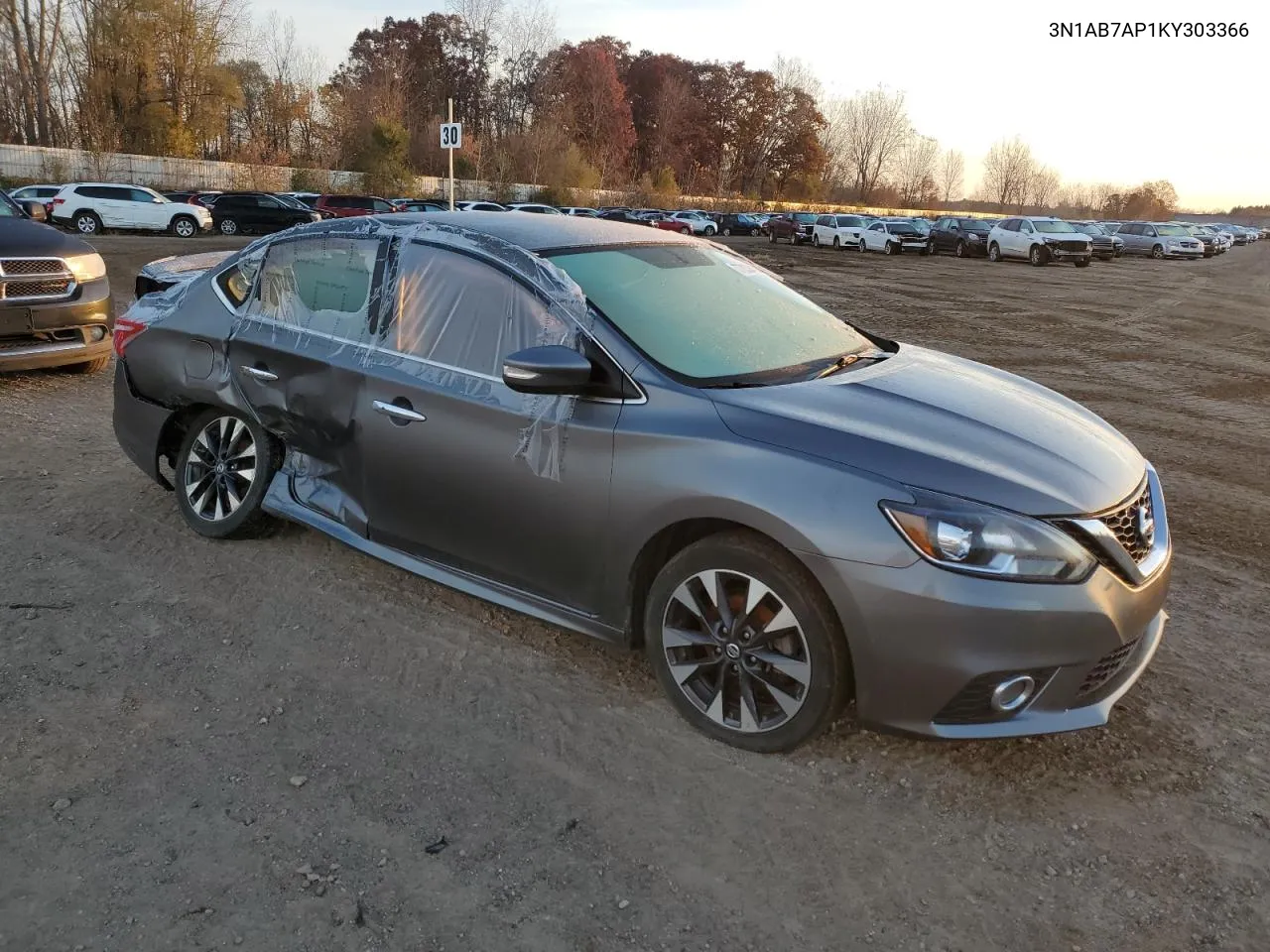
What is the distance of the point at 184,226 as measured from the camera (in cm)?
2795

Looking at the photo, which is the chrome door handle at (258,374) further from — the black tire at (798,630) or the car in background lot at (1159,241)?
the car in background lot at (1159,241)

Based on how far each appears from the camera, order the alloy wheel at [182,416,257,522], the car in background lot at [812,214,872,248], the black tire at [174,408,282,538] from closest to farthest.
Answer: the black tire at [174,408,282,538]
the alloy wheel at [182,416,257,522]
the car in background lot at [812,214,872,248]

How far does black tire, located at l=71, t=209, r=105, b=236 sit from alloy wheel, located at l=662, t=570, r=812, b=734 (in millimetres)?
29132

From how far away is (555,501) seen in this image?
126 inches

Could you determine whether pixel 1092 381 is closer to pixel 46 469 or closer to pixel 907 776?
pixel 907 776

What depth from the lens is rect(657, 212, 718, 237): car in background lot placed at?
40.2 m

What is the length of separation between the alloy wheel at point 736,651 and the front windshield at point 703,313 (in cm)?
74

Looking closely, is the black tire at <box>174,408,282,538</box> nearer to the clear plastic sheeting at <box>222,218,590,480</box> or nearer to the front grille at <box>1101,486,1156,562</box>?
the clear plastic sheeting at <box>222,218,590,480</box>

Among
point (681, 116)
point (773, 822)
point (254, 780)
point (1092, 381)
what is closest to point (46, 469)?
point (254, 780)

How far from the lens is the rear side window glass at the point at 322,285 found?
387cm

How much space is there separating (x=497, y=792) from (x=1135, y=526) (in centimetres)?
217

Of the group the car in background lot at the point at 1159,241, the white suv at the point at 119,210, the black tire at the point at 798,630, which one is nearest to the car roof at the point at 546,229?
the black tire at the point at 798,630

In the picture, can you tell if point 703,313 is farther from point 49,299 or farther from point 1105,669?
point 49,299

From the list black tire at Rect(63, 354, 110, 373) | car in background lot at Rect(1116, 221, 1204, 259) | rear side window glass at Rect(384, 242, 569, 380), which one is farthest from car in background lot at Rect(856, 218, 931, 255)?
rear side window glass at Rect(384, 242, 569, 380)
